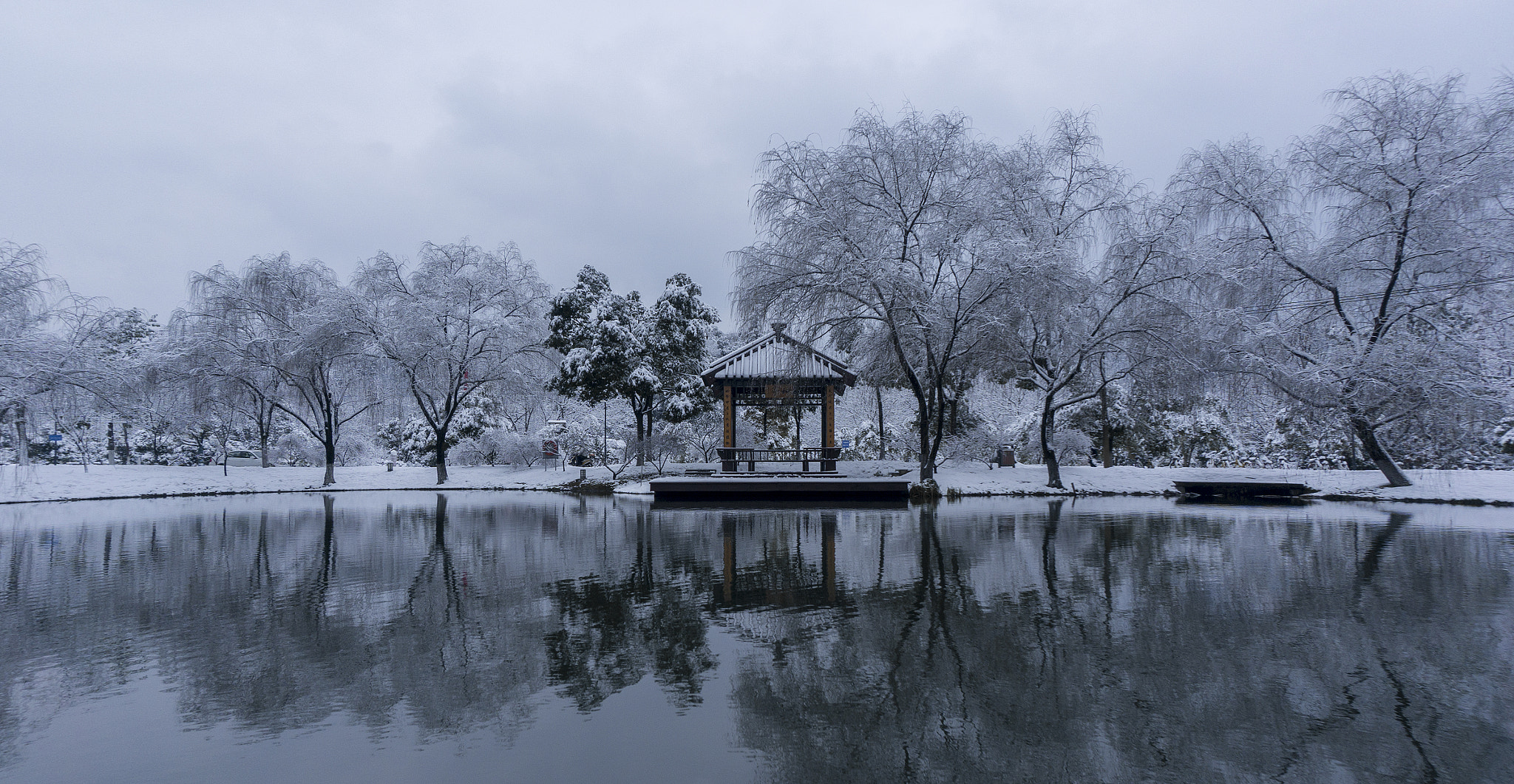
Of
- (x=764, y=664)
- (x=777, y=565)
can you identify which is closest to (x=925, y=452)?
(x=777, y=565)

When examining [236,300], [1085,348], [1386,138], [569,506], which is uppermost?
[1386,138]

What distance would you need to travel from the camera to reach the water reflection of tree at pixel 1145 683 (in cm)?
379

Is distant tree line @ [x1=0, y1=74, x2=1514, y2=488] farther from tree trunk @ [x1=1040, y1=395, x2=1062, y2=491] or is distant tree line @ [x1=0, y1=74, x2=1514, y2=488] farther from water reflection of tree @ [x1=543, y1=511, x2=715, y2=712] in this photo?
water reflection of tree @ [x1=543, y1=511, x2=715, y2=712]

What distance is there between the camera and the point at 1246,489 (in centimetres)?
2148

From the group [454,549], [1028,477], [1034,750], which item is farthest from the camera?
[1028,477]

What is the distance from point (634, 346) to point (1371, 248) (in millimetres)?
25435

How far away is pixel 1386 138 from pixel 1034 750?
2347cm

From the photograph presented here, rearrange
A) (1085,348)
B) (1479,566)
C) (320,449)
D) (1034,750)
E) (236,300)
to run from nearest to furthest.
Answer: (1034,750), (1479,566), (1085,348), (236,300), (320,449)

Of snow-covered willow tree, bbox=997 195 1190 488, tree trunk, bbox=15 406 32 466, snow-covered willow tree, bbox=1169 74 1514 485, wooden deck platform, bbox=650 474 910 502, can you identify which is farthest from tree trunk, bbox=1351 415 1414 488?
tree trunk, bbox=15 406 32 466

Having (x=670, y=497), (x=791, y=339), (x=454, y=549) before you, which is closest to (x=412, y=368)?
(x=670, y=497)

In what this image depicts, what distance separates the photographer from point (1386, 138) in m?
19.6

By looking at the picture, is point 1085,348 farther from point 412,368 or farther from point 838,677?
point 412,368

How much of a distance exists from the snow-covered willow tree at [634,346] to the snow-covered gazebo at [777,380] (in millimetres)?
7220

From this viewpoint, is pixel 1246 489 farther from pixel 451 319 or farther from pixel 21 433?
pixel 21 433
